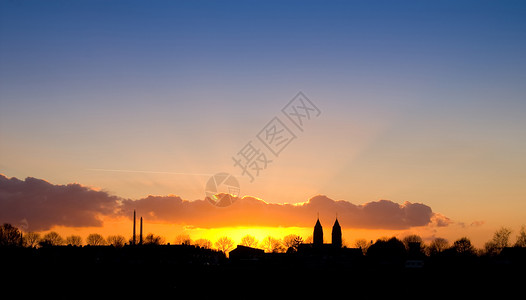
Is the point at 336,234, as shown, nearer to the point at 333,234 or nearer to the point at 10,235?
the point at 333,234

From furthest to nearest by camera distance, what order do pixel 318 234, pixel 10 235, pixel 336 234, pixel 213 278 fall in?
pixel 336 234 < pixel 318 234 < pixel 10 235 < pixel 213 278

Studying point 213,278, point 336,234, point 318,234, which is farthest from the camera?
point 336,234

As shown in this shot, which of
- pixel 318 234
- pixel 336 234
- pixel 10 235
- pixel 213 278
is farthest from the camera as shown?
pixel 336 234

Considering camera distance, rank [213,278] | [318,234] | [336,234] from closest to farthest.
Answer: [213,278] → [318,234] → [336,234]

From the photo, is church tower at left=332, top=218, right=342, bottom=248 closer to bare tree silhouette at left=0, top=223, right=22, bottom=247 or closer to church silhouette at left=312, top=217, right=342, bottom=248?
church silhouette at left=312, top=217, right=342, bottom=248

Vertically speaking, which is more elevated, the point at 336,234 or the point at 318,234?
the point at 318,234

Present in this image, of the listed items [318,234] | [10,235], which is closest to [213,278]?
[10,235]

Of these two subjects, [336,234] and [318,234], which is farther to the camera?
[336,234]

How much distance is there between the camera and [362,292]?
72.7 m

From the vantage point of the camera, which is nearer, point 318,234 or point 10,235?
point 10,235

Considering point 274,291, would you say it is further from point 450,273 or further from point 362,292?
point 450,273

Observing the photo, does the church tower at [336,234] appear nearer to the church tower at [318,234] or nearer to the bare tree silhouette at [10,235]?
the church tower at [318,234]

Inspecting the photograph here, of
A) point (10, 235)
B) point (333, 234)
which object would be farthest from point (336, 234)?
point (10, 235)

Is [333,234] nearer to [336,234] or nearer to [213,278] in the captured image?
[336,234]
